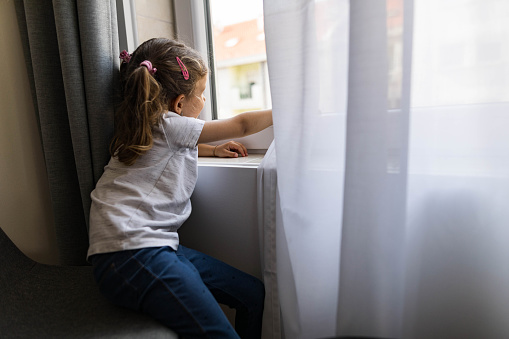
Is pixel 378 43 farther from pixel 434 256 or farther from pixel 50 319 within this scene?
pixel 50 319

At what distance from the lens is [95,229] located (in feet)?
2.59

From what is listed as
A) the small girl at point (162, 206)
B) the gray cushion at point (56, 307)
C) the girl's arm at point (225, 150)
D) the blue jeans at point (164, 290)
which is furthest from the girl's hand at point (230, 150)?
the gray cushion at point (56, 307)

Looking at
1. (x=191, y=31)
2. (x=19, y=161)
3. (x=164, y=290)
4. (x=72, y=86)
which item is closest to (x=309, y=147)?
(x=164, y=290)

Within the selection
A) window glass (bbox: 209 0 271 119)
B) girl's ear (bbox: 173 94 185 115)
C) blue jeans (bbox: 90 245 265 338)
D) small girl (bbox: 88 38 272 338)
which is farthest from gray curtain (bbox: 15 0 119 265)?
window glass (bbox: 209 0 271 119)

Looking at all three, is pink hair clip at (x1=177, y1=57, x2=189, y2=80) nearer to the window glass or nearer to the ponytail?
the ponytail

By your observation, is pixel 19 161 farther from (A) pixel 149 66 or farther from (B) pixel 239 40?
(B) pixel 239 40

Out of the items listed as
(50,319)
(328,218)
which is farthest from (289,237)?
(50,319)

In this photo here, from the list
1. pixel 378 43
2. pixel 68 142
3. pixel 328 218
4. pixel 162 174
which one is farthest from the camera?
pixel 68 142

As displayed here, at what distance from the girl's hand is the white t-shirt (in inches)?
7.6

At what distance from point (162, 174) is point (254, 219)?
26 cm

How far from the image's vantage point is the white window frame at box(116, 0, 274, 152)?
3.63ft

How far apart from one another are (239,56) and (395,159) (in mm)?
829

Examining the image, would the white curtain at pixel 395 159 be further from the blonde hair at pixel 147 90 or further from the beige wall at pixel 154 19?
the beige wall at pixel 154 19

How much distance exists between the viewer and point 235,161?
3.35 feet
